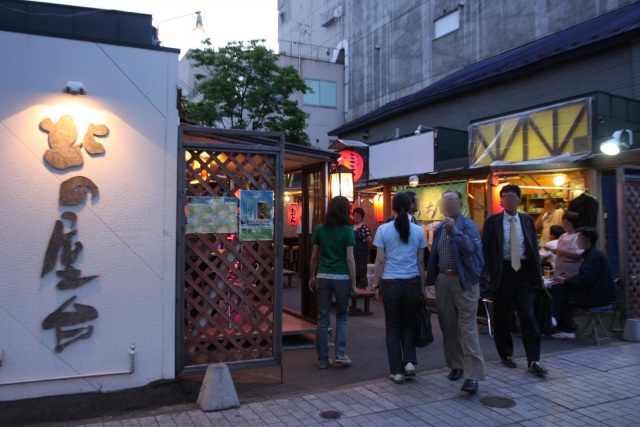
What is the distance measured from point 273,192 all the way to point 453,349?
2492 mm

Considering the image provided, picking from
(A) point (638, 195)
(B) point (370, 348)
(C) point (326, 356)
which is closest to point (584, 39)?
(A) point (638, 195)

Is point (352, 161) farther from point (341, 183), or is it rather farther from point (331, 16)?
point (331, 16)

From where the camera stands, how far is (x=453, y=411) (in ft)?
14.9

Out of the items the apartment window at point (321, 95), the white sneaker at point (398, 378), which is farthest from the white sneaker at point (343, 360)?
the apartment window at point (321, 95)

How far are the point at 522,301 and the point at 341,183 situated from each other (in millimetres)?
4191

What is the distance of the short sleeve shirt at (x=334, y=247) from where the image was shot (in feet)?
19.1

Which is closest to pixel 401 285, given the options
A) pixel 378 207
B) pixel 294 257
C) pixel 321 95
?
pixel 378 207

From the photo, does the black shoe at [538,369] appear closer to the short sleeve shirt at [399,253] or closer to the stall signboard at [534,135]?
the short sleeve shirt at [399,253]

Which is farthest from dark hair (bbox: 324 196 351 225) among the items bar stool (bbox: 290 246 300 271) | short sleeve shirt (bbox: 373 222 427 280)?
bar stool (bbox: 290 246 300 271)

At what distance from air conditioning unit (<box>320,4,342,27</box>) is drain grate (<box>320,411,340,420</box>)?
2877cm

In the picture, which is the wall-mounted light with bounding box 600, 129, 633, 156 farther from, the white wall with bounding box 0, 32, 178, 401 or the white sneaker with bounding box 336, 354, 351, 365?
the white wall with bounding box 0, 32, 178, 401

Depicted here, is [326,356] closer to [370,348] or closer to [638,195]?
[370,348]

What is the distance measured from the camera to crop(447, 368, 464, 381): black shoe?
5.37 metres

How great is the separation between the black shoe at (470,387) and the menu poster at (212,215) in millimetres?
2733
